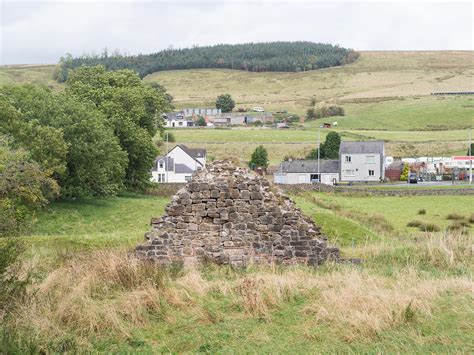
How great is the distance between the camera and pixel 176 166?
79.2m

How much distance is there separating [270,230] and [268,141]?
9547cm

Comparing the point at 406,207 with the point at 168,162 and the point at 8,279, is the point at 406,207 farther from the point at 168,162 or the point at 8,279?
the point at 8,279

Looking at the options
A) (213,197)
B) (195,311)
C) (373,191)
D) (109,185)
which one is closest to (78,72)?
(109,185)

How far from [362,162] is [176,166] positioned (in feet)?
74.2

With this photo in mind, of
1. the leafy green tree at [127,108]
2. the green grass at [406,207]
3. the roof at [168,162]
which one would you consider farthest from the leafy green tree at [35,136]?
the roof at [168,162]

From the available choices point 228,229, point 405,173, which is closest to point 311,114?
point 405,173

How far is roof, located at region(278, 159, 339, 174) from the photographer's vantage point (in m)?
81.5

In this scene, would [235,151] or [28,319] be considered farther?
[235,151]

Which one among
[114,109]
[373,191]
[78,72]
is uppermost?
[78,72]

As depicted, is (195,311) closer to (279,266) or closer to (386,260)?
(279,266)

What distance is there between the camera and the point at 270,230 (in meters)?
16.1

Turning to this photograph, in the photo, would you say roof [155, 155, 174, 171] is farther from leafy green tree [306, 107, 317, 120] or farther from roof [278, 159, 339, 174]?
leafy green tree [306, 107, 317, 120]

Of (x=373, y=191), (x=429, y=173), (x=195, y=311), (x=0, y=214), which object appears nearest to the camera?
(x=195, y=311)

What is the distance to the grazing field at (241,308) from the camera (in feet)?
32.8
